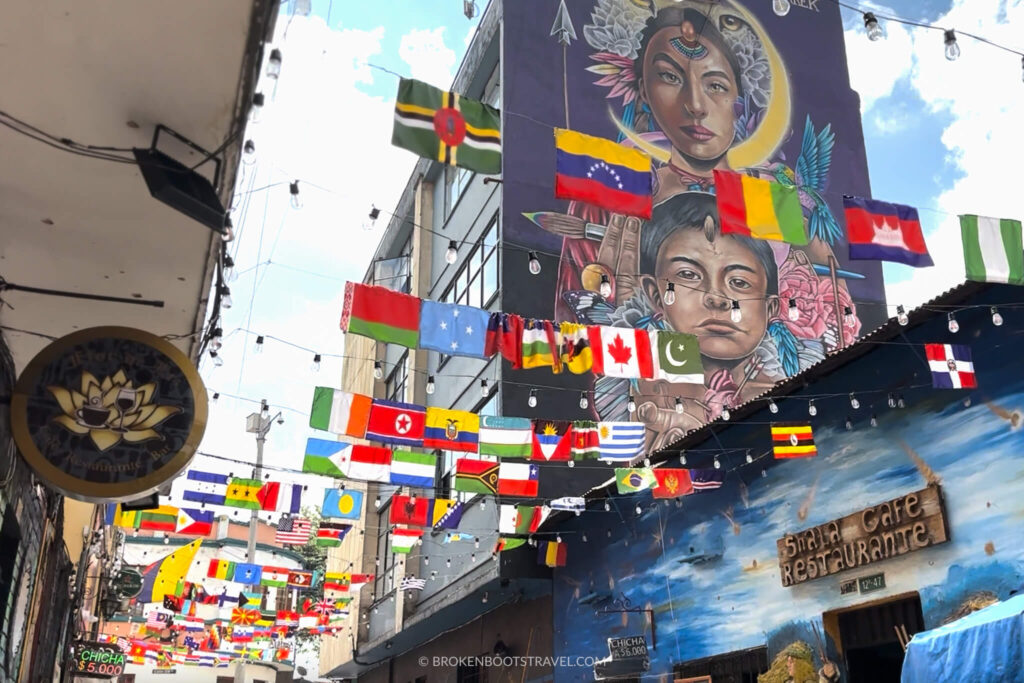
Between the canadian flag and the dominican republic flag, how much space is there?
12.9 feet

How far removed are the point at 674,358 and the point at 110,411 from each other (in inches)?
338

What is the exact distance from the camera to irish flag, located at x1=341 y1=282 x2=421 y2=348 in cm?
1206

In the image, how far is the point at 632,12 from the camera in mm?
23953

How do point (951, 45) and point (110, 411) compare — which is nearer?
point (110, 411)

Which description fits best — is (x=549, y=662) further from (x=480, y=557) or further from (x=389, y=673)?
(x=389, y=673)

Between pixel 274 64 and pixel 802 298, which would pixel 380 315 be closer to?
pixel 274 64

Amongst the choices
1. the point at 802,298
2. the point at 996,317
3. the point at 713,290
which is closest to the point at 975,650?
the point at 996,317

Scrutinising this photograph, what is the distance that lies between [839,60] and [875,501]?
19.3m

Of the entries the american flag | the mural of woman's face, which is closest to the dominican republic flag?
the mural of woman's face

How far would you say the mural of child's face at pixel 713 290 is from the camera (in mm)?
21844

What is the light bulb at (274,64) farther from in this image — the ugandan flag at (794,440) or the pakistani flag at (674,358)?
the ugandan flag at (794,440)

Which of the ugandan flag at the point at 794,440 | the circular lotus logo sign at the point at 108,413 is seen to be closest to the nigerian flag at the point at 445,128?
the circular lotus logo sign at the point at 108,413

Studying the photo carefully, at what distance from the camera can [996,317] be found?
10.2m

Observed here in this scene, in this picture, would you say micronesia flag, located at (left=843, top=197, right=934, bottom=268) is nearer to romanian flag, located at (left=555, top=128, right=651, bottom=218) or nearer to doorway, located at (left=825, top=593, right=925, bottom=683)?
romanian flag, located at (left=555, top=128, right=651, bottom=218)
